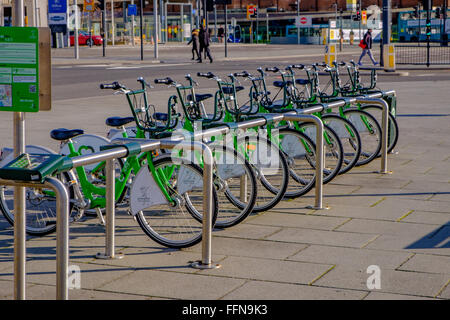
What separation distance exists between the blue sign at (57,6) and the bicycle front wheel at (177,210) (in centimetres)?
3038

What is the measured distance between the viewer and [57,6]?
3541 centimetres

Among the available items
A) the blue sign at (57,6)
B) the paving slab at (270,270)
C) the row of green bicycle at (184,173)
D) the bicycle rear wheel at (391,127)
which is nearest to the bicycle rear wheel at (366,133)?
the bicycle rear wheel at (391,127)

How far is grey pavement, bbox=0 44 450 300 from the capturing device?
A: 4.91m

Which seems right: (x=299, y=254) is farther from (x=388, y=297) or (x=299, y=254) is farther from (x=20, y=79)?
(x=20, y=79)

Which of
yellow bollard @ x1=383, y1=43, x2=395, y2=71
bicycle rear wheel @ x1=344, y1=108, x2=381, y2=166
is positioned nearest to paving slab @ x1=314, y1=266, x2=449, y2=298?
bicycle rear wheel @ x1=344, y1=108, x2=381, y2=166

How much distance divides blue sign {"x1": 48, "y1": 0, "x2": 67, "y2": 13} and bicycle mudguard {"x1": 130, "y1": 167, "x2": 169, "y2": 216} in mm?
30451

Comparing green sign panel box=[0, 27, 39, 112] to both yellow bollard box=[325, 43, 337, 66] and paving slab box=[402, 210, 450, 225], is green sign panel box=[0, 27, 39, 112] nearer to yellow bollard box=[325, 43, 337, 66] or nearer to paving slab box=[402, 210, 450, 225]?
paving slab box=[402, 210, 450, 225]

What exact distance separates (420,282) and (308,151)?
2963 millimetres

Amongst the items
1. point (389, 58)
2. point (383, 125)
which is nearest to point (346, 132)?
point (383, 125)

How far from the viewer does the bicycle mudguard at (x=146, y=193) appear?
595 centimetres

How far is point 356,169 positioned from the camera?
9438mm

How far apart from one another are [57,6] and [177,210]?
102 feet

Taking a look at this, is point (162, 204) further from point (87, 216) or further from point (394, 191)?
point (394, 191)
